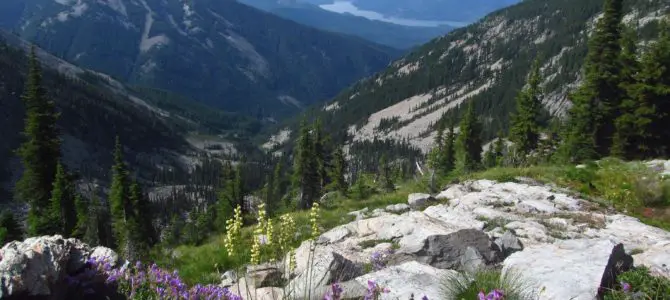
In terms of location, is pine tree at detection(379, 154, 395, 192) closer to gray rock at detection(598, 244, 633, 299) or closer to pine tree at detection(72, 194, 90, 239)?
pine tree at detection(72, 194, 90, 239)

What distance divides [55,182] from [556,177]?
39.1 meters

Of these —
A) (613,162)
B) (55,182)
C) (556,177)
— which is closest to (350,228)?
(556,177)

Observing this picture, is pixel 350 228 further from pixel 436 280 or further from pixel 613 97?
pixel 613 97

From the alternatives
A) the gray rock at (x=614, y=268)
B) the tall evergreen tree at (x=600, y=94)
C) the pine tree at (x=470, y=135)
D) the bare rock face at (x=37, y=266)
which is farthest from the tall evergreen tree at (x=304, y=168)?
the bare rock face at (x=37, y=266)

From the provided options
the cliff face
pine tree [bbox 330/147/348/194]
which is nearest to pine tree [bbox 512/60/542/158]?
pine tree [bbox 330/147/348/194]

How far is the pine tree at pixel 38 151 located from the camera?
3572cm

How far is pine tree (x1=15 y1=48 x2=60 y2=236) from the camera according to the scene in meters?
35.7

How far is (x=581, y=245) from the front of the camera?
25.8ft

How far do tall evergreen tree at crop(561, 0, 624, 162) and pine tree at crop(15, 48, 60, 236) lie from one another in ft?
138

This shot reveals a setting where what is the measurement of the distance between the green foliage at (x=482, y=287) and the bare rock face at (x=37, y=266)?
4.64m

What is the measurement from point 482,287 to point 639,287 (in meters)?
2.45

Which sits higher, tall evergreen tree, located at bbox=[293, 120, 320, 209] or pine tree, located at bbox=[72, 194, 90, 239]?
tall evergreen tree, located at bbox=[293, 120, 320, 209]

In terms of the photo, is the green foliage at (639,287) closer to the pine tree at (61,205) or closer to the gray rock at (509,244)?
the gray rock at (509,244)

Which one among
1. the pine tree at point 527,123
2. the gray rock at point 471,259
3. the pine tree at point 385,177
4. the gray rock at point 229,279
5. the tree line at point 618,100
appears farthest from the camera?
the pine tree at point 385,177
